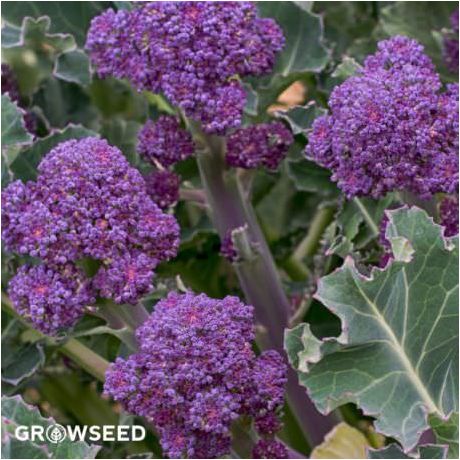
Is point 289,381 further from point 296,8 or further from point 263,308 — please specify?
point 296,8

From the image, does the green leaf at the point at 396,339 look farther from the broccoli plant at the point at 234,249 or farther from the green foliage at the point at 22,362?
the green foliage at the point at 22,362

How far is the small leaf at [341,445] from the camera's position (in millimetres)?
901

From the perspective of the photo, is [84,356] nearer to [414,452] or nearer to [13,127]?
[13,127]

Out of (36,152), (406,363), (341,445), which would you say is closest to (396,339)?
(406,363)

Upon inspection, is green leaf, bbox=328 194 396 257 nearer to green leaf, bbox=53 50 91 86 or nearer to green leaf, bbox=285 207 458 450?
green leaf, bbox=285 207 458 450

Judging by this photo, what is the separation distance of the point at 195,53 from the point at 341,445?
1.08ft

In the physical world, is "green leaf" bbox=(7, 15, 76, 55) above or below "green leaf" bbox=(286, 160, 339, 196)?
above

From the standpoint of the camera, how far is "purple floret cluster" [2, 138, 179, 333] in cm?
80

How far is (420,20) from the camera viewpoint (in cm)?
114

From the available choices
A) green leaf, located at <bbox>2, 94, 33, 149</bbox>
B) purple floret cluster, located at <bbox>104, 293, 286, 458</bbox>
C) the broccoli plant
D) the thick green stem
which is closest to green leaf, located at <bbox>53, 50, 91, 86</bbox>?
the broccoli plant

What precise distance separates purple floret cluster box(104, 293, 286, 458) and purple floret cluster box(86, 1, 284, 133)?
160 millimetres

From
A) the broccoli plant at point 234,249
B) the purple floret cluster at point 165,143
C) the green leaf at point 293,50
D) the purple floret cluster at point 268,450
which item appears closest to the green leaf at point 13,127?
the broccoli plant at point 234,249

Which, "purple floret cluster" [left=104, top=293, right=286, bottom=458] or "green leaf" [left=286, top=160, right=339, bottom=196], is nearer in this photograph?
"purple floret cluster" [left=104, top=293, right=286, bottom=458]

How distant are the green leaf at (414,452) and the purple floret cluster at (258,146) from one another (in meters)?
0.24
